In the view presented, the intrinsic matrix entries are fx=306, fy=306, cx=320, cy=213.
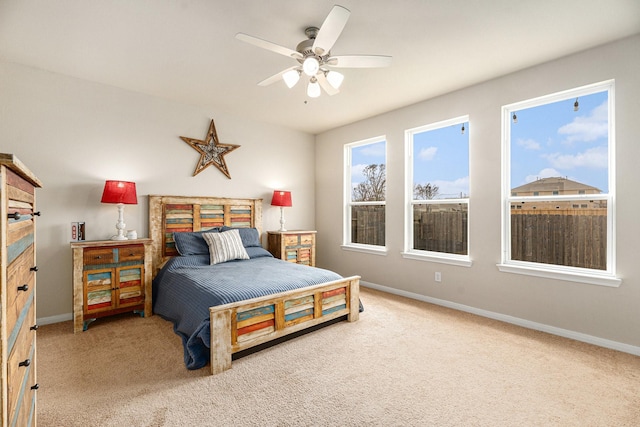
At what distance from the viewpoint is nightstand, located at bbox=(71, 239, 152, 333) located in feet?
9.71

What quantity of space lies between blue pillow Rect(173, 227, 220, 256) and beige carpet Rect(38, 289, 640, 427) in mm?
968

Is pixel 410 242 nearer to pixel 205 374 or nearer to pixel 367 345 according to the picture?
pixel 367 345

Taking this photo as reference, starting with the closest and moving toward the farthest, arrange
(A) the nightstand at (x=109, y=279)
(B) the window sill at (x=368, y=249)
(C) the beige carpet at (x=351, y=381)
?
(C) the beige carpet at (x=351, y=381)
(A) the nightstand at (x=109, y=279)
(B) the window sill at (x=368, y=249)

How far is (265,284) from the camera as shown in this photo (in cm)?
269

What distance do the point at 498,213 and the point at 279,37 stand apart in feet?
9.12

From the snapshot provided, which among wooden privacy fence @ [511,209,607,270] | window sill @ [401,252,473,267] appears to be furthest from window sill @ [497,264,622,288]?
window sill @ [401,252,473,267]

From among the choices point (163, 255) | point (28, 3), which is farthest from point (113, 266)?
point (28, 3)

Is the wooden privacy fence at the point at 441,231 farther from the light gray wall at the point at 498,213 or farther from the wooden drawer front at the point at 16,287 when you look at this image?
the wooden drawer front at the point at 16,287

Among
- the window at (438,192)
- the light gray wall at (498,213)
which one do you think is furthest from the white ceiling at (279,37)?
the window at (438,192)

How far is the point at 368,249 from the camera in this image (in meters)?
4.66

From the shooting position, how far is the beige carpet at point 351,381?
175 cm

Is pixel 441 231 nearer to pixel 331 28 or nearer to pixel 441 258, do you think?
pixel 441 258

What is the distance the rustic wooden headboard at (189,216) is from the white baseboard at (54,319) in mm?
911

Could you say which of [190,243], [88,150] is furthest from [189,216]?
[88,150]
